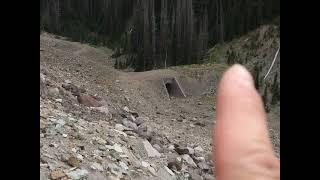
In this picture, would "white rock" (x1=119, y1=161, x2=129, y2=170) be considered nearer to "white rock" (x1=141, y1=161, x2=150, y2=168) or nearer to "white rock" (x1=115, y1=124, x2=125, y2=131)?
"white rock" (x1=141, y1=161, x2=150, y2=168)

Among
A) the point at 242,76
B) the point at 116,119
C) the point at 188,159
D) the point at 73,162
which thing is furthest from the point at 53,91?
the point at 242,76

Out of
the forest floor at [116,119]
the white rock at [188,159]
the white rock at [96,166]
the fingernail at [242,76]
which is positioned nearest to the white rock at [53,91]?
the forest floor at [116,119]

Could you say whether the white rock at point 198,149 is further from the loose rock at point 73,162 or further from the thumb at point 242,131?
the thumb at point 242,131

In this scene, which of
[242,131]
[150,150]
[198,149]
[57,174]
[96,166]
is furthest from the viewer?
[150,150]

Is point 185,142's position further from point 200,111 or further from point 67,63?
point 67,63

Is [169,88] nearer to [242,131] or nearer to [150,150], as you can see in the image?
[150,150]
